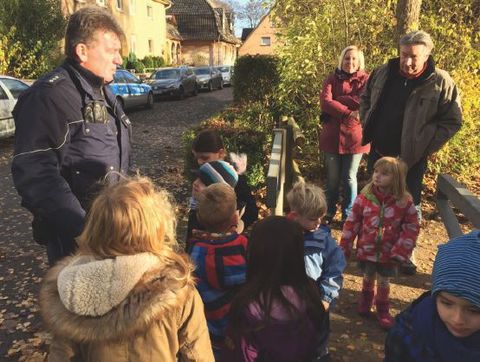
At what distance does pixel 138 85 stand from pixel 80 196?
15201mm

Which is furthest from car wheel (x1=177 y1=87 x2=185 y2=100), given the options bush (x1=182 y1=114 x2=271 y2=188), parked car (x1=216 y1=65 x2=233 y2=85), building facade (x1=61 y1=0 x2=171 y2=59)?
bush (x1=182 y1=114 x2=271 y2=188)

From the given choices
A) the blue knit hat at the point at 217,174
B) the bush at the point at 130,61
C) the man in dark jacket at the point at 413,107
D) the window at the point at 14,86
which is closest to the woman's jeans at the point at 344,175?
the man in dark jacket at the point at 413,107

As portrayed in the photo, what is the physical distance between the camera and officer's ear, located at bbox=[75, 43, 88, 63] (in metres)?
2.24

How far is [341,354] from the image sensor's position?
125 inches

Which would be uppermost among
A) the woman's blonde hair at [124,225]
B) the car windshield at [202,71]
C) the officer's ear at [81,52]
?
the officer's ear at [81,52]

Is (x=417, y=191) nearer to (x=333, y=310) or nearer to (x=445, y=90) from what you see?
(x=445, y=90)

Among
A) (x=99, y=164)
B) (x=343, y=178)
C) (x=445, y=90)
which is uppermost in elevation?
(x=445, y=90)

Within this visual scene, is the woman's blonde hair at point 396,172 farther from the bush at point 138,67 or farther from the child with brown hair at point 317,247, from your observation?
the bush at point 138,67

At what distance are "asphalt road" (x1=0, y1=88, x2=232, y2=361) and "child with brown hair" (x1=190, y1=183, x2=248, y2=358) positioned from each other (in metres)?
1.08

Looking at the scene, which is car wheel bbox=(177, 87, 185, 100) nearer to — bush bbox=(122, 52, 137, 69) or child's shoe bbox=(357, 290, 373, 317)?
bush bbox=(122, 52, 137, 69)

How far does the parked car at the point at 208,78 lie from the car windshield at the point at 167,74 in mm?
3570

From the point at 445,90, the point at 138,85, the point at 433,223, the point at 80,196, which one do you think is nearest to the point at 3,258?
the point at 80,196

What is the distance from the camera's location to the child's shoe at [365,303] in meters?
3.52

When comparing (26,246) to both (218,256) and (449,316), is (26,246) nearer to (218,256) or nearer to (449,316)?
(218,256)
